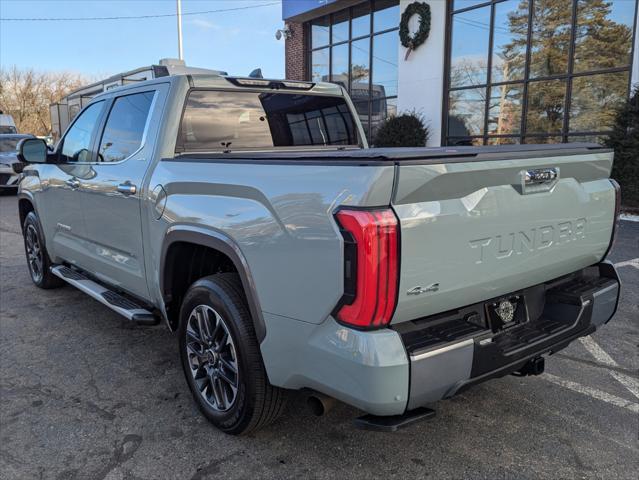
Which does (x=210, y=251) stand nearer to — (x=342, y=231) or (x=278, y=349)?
(x=278, y=349)

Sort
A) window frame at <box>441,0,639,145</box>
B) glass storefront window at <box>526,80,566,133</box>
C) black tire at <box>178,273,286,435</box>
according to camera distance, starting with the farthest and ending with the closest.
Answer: glass storefront window at <box>526,80,566,133</box>
window frame at <box>441,0,639,145</box>
black tire at <box>178,273,286,435</box>

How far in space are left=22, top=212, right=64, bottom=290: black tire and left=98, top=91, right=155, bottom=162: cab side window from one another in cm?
180

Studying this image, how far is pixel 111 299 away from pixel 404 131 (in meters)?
11.7

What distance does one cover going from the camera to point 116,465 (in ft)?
8.68

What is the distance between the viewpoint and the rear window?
3.57 metres

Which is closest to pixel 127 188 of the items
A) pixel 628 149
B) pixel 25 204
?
pixel 25 204

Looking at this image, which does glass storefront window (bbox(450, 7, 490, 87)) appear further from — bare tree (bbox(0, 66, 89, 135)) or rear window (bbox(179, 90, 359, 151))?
bare tree (bbox(0, 66, 89, 135))

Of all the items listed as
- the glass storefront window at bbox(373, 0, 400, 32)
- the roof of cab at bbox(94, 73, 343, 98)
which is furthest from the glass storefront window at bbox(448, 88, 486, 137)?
the roof of cab at bbox(94, 73, 343, 98)

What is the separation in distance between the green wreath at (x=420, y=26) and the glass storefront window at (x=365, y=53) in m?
0.87

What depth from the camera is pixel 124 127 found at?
3.89m

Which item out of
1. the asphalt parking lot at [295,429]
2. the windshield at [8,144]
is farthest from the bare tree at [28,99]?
the asphalt parking lot at [295,429]

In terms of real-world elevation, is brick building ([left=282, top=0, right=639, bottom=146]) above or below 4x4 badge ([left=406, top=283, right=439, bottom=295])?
above

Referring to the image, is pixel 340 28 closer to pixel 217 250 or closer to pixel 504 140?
pixel 504 140

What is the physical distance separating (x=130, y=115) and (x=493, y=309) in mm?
2811
